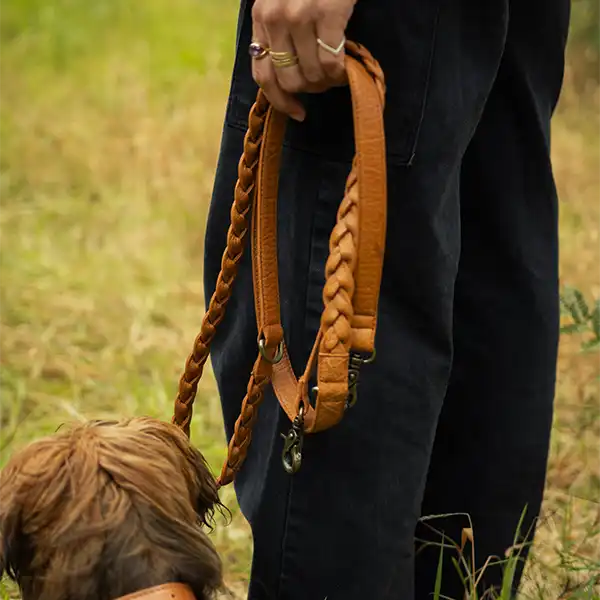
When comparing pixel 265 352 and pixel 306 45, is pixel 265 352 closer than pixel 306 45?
No

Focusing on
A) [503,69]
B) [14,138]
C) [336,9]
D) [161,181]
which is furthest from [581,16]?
Result: [336,9]

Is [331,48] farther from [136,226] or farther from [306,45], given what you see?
[136,226]

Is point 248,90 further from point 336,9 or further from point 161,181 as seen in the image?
point 161,181

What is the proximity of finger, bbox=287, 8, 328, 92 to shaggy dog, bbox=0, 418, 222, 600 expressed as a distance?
0.50 m

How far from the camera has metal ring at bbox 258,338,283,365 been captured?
1498 mm

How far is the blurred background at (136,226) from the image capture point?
9.37 ft

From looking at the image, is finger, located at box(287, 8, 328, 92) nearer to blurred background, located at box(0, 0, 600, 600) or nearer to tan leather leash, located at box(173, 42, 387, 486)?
tan leather leash, located at box(173, 42, 387, 486)

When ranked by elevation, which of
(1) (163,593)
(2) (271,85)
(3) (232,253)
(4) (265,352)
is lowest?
(1) (163,593)

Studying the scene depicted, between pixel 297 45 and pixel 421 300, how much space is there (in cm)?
38

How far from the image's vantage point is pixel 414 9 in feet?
4.52

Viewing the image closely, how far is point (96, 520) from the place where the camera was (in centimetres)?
132

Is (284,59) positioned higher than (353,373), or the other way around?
(284,59)

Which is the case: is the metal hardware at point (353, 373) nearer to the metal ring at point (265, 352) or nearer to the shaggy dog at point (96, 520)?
the metal ring at point (265, 352)

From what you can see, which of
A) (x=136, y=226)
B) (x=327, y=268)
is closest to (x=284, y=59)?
(x=327, y=268)
